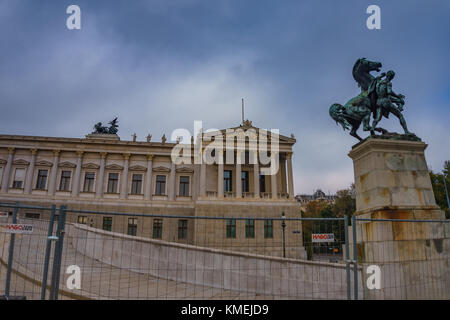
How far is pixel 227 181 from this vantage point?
131 feet

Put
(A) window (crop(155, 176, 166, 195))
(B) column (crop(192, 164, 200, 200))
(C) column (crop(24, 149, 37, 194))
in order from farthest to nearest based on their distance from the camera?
(A) window (crop(155, 176, 166, 195)) → (B) column (crop(192, 164, 200, 200)) → (C) column (crop(24, 149, 37, 194))

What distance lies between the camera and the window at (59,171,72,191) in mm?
38178

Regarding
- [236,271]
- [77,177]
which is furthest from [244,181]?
[236,271]

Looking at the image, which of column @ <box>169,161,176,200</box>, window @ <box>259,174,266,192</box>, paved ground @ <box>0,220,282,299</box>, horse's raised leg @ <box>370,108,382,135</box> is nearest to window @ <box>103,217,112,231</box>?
column @ <box>169,161,176,200</box>

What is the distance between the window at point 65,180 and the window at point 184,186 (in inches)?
570

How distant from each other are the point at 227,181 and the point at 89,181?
59.7 ft

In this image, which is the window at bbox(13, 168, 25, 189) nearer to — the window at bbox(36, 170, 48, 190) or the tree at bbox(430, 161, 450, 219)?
the window at bbox(36, 170, 48, 190)

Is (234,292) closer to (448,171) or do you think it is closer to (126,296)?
(126,296)

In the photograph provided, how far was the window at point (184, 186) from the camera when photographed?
4047 centimetres

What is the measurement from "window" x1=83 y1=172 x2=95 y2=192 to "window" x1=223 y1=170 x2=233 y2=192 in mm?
17289

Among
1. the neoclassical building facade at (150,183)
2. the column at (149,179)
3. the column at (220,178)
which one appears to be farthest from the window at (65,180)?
the column at (220,178)

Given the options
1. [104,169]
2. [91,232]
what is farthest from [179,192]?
[91,232]

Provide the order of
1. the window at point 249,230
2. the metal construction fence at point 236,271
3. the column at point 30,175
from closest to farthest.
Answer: the metal construction fence at point 236,271 → the window at point 249,230 → the column at point 30,175

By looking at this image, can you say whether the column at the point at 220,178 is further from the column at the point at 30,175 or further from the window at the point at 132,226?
the column at the point at 30,175
